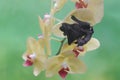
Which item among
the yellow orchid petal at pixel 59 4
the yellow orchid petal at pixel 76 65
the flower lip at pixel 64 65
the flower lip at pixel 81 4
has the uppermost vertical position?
the yellow orchid petal at pixel 59 4

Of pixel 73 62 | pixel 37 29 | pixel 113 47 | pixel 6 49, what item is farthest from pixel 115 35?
pixel 73 62

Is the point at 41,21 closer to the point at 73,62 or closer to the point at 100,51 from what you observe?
the point at 73,62

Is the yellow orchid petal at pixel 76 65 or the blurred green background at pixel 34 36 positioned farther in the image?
the blurred green background at pixel 34 36

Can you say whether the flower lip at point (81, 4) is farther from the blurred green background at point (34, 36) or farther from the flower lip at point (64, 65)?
the blurred green background at point (34, 36)

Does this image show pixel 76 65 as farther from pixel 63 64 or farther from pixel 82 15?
pixel 82 15

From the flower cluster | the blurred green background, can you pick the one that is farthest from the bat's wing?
the blurred green background

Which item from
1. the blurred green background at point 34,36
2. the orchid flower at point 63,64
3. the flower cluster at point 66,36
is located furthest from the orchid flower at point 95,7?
the blurred green background at point 34,36

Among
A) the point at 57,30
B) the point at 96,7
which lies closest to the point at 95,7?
the point at 96,7
